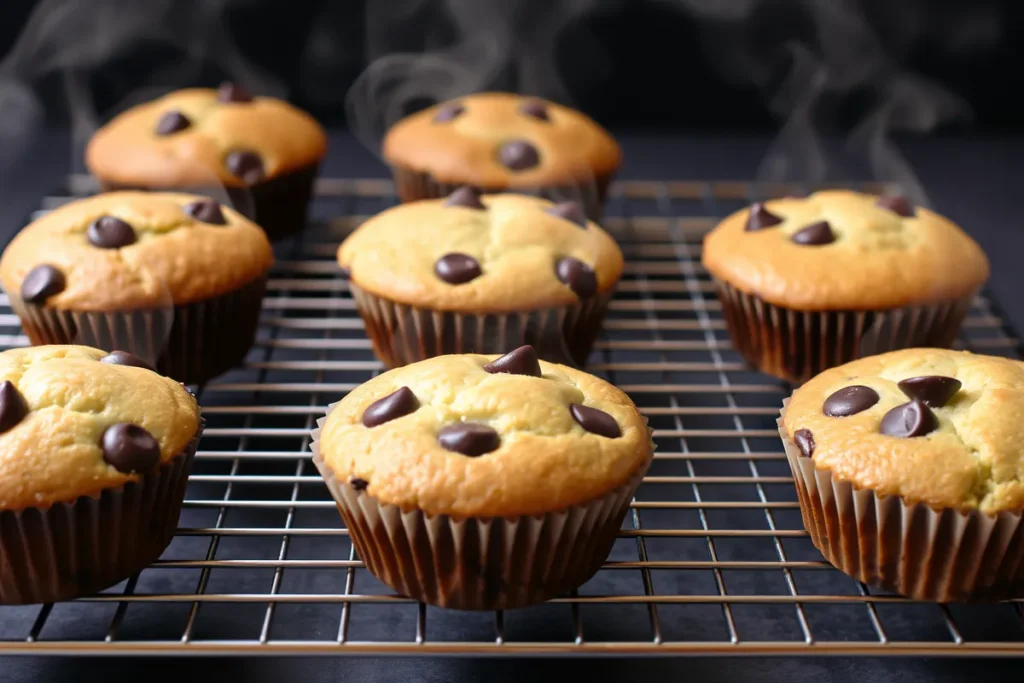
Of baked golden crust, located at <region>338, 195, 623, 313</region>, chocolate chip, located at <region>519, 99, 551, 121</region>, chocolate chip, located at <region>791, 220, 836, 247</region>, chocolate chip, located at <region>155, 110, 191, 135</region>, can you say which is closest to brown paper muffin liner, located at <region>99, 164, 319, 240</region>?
chocolate chip, located at <region>155, 110, 191, 135</region>

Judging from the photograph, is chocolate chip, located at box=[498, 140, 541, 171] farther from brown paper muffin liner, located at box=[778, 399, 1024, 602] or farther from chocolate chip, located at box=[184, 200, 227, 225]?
brown paper muffin liner, located at box=[778, 399, 1024, 602]

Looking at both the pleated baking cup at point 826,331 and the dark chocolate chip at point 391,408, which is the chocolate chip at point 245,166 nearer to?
the pleated baking cup at point 826,331

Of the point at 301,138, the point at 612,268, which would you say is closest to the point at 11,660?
the point at 612,268

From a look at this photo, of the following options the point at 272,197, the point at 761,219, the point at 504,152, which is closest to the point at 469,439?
the point at 761,219

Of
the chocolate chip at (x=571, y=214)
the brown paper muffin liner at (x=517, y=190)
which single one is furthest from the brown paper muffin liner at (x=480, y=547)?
the brown paper muffin liner at (x=517, y=190)

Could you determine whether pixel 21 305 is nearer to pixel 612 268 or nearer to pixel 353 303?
pixel 353 303

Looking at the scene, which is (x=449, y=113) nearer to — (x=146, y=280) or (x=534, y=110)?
(x=534, y=110)
